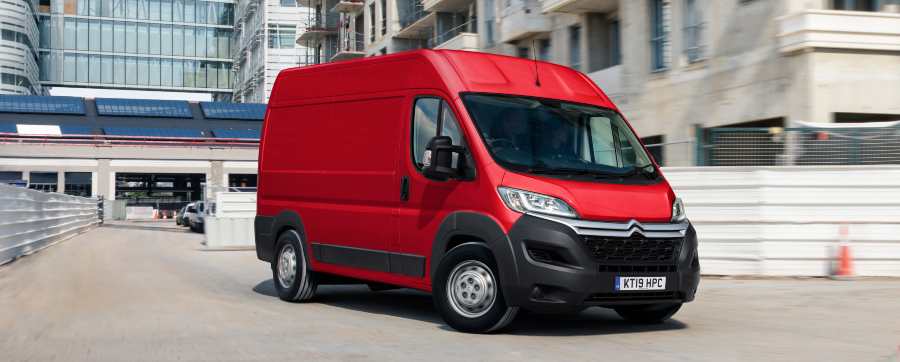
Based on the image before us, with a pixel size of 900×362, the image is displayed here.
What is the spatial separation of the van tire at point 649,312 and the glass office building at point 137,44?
93.3 meters

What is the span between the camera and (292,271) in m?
10.9

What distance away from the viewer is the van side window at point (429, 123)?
8609mm

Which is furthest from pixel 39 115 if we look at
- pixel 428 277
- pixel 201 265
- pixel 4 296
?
pixel 428 277

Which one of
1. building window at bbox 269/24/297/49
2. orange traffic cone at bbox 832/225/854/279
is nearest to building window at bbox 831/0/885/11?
orange traffic cone at bbox 832/225/854/279

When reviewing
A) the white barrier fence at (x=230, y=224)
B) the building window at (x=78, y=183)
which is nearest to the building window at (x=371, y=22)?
the building window at (x=78, y=183)

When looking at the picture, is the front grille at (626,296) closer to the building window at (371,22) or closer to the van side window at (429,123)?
the van side window at (429,123)

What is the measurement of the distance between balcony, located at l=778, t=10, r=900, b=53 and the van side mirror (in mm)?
11368

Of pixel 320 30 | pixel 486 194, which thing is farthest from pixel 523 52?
pixel 320 30

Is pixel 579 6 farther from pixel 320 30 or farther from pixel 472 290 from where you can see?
pixel 320 30

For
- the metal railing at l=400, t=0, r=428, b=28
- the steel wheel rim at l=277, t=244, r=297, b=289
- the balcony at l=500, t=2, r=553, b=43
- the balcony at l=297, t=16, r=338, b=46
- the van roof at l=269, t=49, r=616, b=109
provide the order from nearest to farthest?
the van roof at l=269, t=49, r=616, b=109
the steel wheel rim at l=277, t=244, r=297, b=289
the balcony at l=500, t=2, r=553, b=43
the metal railing at l=400, t=0, r=428, b=28
the balcony at l=297, t=16, r=338, b=46

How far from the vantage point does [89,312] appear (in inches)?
390

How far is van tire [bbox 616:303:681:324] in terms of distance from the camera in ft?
29.1

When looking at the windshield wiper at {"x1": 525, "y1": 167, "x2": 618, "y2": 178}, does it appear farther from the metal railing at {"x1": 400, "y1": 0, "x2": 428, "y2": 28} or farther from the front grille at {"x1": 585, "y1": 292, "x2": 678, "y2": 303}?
the metal railing at {"x1": 400, "y1": 0, "x2": 428, "y2": 28}

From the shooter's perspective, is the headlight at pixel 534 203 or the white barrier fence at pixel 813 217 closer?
the headlight at pixel 534 203
